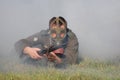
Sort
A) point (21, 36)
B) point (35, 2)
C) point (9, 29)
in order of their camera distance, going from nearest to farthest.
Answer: point (21, 36), point (9, 29), point (35, 2)

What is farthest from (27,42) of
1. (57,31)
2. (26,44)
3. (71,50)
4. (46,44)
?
(71,50)

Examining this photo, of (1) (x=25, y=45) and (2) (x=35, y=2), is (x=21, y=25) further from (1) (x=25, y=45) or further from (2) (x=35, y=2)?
(1) (x=25, y=45)

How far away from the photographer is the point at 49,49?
1227 centimetres

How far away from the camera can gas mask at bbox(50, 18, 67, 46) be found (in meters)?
12.7

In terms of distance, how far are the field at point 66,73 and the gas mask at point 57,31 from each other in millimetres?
704

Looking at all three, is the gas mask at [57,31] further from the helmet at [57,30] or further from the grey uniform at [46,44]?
the grey uniform at [46,44]

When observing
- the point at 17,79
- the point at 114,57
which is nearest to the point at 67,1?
the point at 114,57

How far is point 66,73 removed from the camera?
10.8 metres

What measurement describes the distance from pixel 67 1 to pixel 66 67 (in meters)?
8.59

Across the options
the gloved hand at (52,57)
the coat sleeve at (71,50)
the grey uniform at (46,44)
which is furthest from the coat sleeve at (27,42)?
the gloved hand at (52,57)

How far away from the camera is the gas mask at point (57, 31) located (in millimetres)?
Result: 12711

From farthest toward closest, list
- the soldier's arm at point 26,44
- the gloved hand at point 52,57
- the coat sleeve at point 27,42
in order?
1. the coat sleeve at point 27,42
2. the soldier's arm at point 26,44
3. the gloved hand at point 52,57

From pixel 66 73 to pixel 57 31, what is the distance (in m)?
2.07

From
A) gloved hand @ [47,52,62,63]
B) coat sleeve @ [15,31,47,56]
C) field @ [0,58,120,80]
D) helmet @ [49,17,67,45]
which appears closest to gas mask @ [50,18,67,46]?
helmet @ [49,17,67,45]
